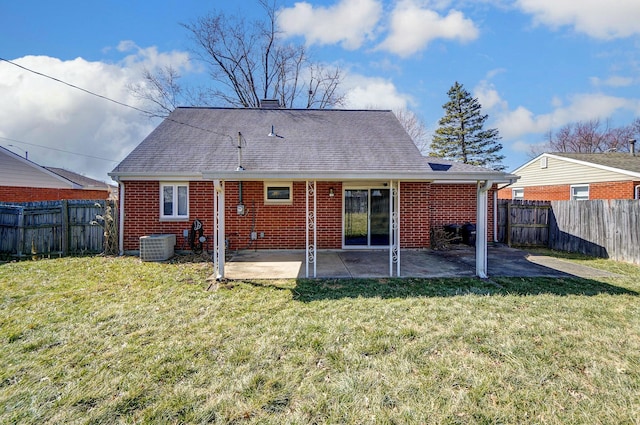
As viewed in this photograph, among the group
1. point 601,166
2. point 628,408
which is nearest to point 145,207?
point 628,408

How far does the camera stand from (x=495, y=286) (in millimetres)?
5840

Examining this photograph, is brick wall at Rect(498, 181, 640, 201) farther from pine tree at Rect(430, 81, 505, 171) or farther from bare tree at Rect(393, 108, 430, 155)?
pine tree at Rect(430, 81, 505, 171)

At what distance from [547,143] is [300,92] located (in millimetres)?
33247

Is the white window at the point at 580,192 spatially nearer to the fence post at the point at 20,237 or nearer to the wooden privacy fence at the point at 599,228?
the wooden privacy fence at the point at 599,228

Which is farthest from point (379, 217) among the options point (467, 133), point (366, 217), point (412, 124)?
point (467, 133)

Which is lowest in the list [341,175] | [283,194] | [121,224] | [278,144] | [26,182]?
[121,224]

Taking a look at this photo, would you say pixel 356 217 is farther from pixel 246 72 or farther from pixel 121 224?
pixel 246 72

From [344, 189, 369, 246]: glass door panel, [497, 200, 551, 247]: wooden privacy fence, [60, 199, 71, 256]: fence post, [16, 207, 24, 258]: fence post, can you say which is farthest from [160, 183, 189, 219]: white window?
[497, 200, 551, 247]: wooden privacy fence

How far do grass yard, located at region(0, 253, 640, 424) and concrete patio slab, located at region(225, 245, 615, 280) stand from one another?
105 cm

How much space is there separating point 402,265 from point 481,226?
2061 mm

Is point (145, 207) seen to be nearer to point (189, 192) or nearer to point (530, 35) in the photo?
point (189, 192)

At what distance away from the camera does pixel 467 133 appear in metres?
31.7

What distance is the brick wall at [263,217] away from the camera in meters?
9.34

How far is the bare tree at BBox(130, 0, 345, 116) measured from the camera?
19.1 m
